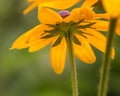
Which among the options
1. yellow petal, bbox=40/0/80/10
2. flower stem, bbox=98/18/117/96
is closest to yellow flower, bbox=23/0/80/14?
yellow petal, bbox=40/0/80/10

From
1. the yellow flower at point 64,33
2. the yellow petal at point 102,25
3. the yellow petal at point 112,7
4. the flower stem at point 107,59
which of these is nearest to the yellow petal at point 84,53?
the yellow flower at point 64,33

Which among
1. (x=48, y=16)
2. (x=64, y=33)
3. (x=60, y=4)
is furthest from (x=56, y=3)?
(x=64, y=33)

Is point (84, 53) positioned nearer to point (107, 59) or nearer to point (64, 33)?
point (64, 33)

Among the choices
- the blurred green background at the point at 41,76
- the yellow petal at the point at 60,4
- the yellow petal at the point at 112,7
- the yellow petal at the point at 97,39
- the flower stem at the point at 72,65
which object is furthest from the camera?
the blurred green background at the point at 41,76

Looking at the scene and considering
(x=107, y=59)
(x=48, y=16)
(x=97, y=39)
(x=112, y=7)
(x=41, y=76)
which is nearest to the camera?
(x=112, y=7)

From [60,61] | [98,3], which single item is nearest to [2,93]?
[60,61]

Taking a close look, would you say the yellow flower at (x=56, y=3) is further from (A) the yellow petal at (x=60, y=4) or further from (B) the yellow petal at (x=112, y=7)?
(B) the yellow petal at (x=112, y=7)
